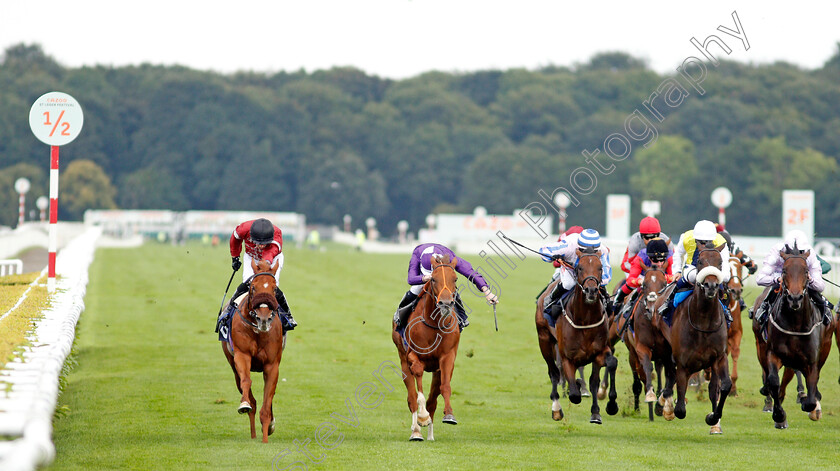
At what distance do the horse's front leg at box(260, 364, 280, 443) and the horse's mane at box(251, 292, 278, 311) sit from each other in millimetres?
635

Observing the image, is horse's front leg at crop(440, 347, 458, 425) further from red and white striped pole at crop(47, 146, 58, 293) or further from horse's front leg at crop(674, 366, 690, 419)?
red and white striped pole at crop(47, 146, 58, 293)

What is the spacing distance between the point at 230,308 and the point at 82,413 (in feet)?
6.21

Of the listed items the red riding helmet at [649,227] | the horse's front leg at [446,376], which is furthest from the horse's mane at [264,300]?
the red riding helmet at [649,227]

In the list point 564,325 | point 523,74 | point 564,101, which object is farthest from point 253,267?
point 523,74

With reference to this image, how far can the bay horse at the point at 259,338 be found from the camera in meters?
8.38

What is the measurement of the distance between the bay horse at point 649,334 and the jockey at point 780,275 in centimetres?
91

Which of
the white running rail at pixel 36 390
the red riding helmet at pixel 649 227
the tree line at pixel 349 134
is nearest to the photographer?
the white running rail at pixel 36 390

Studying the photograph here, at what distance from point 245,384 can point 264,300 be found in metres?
0.68

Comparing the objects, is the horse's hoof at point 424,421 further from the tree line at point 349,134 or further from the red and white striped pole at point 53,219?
the tree line at point 349,134

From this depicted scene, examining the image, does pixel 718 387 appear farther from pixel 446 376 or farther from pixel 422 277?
pixel 422 277

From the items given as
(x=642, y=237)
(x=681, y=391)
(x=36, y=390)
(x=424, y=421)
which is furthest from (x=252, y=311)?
(x=642, y=237)

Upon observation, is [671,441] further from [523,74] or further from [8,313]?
[523,74]

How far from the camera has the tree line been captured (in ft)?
249

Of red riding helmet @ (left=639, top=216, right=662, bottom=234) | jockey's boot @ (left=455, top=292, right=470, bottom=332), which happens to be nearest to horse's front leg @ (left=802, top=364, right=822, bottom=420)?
red riding helmet @ (left=639, top=216, right=662, bottom=234)
